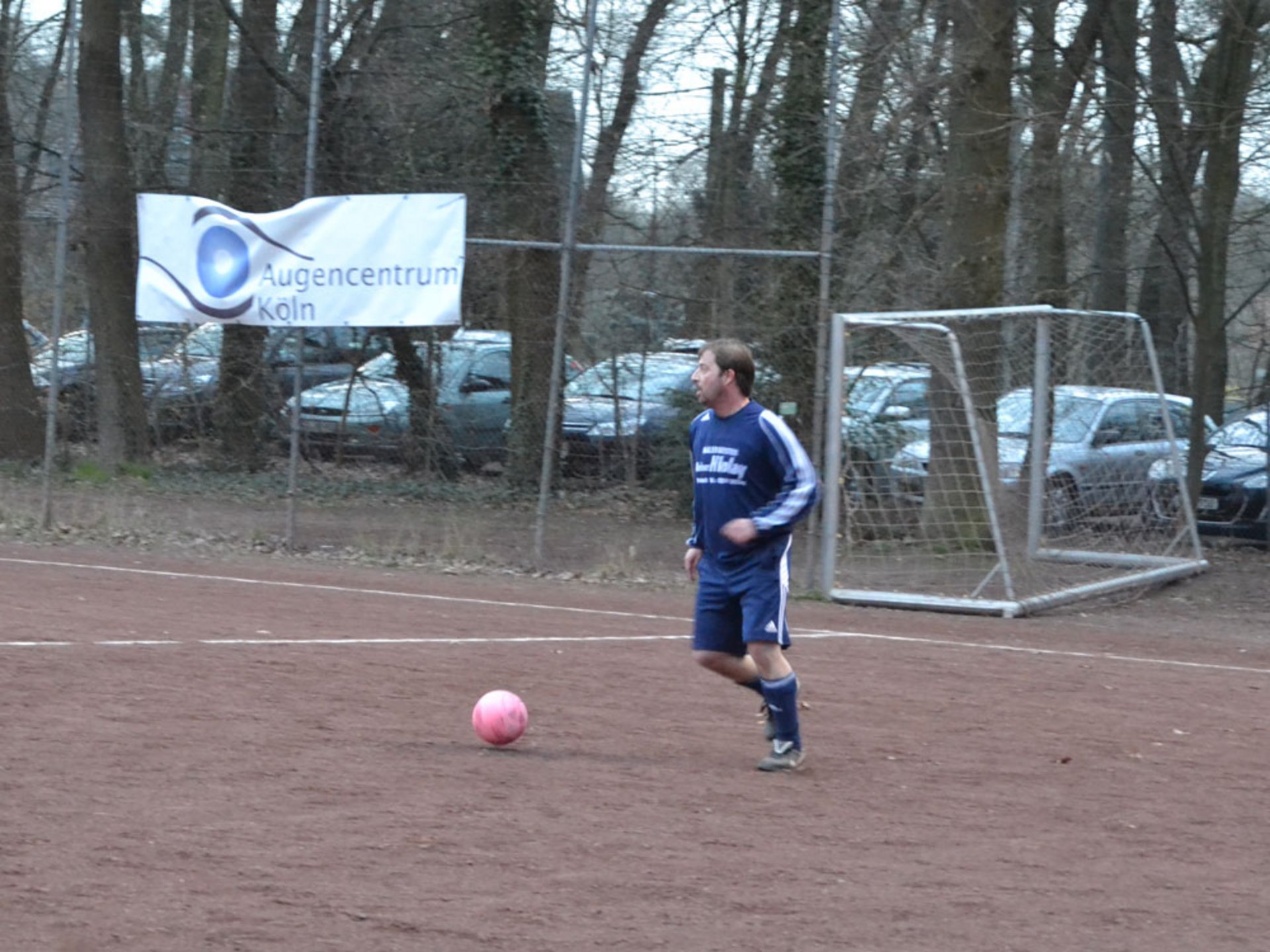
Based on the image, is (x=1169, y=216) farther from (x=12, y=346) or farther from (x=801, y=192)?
(x=12, y=346)

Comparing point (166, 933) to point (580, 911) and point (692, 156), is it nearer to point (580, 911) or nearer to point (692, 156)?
point (580, 911)

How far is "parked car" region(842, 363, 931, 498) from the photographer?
14.2 meters

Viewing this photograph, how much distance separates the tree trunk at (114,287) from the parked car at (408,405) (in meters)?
1.66

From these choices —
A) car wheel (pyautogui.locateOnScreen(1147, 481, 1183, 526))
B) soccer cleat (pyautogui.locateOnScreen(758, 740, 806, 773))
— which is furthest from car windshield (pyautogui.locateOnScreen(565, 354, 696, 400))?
soccer cleat (pyautogui.locateOnScreen(758, 740, 806, 773))

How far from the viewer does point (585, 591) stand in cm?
1329

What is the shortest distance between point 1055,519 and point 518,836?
33.1ft

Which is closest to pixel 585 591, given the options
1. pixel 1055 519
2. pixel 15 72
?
pixel 1055 519

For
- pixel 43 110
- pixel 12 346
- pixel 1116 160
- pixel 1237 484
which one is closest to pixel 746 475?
pixel 1237 484

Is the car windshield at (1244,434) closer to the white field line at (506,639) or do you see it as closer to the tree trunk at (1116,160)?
the tree trunk at (1116,160)

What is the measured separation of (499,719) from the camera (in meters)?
7.03

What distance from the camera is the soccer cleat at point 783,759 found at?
6934 millimetres

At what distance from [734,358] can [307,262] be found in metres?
7.91

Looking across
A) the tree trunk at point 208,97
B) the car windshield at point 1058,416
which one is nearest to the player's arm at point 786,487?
the car windshield at point 1058,416

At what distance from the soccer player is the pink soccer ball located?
2.73 feet
